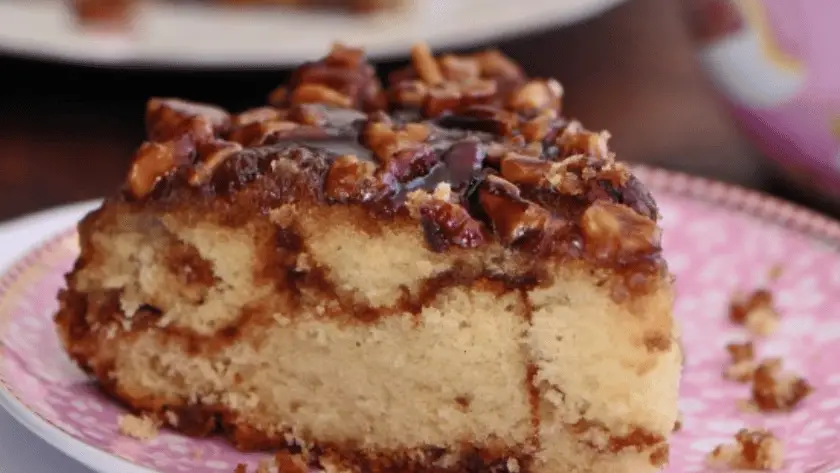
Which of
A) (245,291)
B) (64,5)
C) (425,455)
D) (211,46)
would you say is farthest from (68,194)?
(425,455)

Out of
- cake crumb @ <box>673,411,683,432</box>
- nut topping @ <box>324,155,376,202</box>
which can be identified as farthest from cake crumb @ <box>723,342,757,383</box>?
nut topping @ <box>324,155,376,202</box>

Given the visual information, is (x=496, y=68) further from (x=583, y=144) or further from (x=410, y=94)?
(x=583, y=144)

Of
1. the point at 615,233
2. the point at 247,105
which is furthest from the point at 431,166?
the point at 247,105

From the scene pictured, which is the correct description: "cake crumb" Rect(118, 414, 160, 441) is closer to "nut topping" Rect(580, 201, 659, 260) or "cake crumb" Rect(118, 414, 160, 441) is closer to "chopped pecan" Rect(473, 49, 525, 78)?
"nut topping" Rect(580, 201, 659, 260)

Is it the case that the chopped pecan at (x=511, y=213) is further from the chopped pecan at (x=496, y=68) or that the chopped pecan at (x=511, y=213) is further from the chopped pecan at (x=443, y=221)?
the chopped pecan at (x=496, y=68)

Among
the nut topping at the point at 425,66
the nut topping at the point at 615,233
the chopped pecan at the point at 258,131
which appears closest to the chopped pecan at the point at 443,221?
the nut topping at the point at 615,233

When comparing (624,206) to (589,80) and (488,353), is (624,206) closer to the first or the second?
(488,353)

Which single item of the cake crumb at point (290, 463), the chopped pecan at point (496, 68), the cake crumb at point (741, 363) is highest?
the chopped pecan at point (496, 68)
